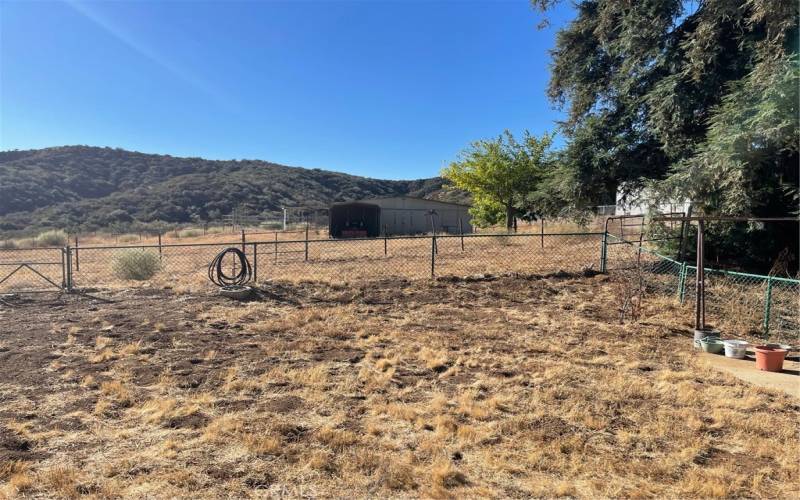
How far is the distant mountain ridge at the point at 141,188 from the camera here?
60688mm

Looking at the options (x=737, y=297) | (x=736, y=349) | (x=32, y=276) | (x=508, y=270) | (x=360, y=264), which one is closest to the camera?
(x=736, y=349)

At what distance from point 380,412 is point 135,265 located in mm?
11165

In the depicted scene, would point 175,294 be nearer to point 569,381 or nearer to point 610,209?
point 569,381

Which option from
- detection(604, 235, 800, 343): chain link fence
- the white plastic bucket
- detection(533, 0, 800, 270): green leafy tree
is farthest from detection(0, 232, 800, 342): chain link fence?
detection(533, 0, 800, 270): green leafy tree

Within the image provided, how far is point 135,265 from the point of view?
12.6 m

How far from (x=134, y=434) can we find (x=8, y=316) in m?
6.46

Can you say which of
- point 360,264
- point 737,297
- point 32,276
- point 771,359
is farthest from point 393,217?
point 771,359

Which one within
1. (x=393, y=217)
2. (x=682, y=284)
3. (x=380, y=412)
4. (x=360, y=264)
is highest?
(x=393, y=217)

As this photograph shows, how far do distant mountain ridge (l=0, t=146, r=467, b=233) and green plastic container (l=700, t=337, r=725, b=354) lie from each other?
59125 mm

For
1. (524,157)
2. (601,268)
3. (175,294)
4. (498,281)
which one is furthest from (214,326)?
(524,157)

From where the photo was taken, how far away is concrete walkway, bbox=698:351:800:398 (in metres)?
→ 4.76

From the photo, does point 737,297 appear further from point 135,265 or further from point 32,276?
point 32,276

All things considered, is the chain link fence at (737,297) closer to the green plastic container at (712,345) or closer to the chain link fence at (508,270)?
the chain link fence at (508,270)

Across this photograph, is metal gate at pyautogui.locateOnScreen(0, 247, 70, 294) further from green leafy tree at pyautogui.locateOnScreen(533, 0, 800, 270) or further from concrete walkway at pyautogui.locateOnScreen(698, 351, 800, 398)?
green leafy tree at pyautogui.locateOnScreen(533, 0, 800, 270)
